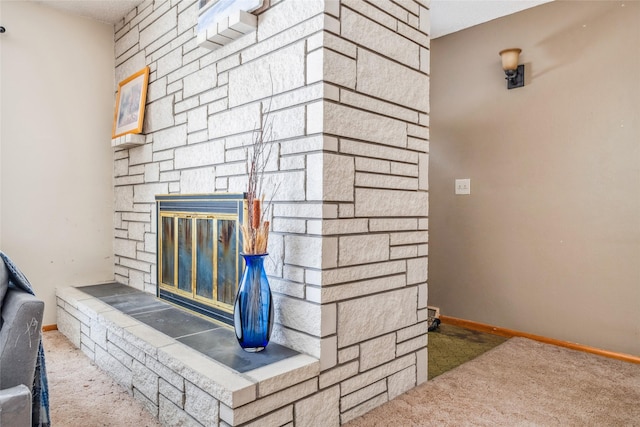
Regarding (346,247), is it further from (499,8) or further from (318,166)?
(499,8)

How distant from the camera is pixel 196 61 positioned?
7.66ft

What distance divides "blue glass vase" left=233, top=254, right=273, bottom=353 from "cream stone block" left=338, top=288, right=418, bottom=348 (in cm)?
30

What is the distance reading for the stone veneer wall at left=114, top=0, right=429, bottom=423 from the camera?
5.33 ft

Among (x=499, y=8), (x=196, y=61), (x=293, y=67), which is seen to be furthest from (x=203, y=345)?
(x=499, y=8)

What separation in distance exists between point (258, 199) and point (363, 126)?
550 mm

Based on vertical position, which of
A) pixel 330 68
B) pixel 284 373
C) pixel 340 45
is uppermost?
pixel 340 45

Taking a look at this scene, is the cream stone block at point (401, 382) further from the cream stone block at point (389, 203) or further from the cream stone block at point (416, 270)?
the cream stone block at point (389, 203)

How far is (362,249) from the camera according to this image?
1767 mm

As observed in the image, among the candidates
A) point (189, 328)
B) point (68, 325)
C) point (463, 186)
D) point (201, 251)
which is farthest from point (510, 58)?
point (68, 325)

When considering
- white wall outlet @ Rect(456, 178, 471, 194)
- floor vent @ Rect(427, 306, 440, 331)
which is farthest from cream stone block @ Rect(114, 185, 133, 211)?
white wall outlet @ Rect(456, 178, 471, 194)

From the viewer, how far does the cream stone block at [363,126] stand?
1629mm

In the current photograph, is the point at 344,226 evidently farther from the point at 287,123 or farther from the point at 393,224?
the point at 287,123

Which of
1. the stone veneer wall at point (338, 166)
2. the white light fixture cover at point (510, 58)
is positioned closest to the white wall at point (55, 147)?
the stone veneer wall at point (338, 166)

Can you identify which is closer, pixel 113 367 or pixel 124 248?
pixel 113 367
